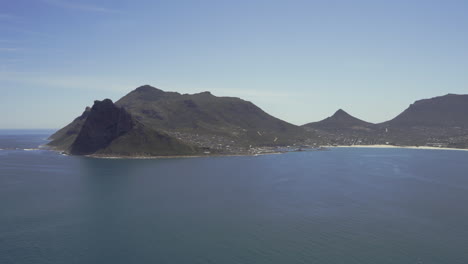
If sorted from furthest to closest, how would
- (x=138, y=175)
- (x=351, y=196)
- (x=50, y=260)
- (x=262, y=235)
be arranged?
(x=138, y=175) < (x=351, y=196) < (x=262, y=235) < (x=50, y=260)

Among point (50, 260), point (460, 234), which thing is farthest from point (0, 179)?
point (460, 234)

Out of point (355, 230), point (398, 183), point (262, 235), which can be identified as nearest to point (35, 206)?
point (262, 235)

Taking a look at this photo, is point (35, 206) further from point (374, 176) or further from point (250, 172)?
point (374, 176)

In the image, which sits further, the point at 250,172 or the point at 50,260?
the point at 250,172

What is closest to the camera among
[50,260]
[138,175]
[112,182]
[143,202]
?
[50,260]

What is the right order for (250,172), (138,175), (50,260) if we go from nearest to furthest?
(50,260) < (138,175) < (250,172)

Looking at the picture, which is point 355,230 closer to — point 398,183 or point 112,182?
point 398,183
